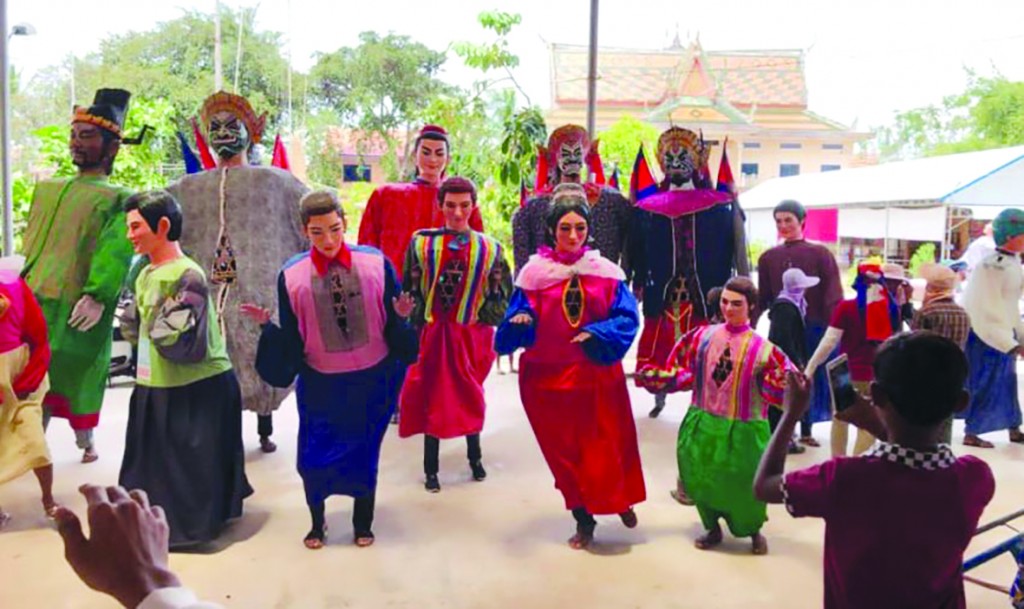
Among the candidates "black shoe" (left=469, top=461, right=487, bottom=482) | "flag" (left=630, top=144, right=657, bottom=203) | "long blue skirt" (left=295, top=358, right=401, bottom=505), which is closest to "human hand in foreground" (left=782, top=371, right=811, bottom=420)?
"long blue skirt" (left=295, top=358, right=401, bottom=505)

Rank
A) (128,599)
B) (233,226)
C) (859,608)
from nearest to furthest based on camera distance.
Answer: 1. (128,599)
2. (859,608)
3. (233,226)

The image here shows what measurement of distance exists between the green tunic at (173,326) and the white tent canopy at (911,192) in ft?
13.9

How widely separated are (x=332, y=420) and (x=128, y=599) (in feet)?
6.59

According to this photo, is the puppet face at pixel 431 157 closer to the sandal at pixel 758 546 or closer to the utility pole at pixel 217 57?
the sandal at pixel 758 546

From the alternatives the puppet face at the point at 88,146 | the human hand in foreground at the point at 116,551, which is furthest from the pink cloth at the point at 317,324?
the human hand in foreground at the point at 116,551

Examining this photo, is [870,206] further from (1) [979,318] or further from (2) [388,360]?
(2) [388,360]

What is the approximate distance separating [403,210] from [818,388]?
88.8 inches

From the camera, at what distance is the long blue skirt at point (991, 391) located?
4281 mm

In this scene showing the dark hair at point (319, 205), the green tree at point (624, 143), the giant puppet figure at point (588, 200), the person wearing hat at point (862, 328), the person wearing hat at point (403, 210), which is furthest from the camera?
the green tree at point (624, 143)

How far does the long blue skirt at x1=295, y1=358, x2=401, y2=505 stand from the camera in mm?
2889

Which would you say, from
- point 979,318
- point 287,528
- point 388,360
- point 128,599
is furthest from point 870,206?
point 128,599

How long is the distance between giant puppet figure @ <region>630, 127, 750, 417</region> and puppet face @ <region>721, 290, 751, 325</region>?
4.19 ft

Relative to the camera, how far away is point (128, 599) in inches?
35.3

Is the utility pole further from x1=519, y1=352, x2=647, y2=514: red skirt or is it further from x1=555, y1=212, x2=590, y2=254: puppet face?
x1=519, y1=352, x2=647, y2=514: red skirt
